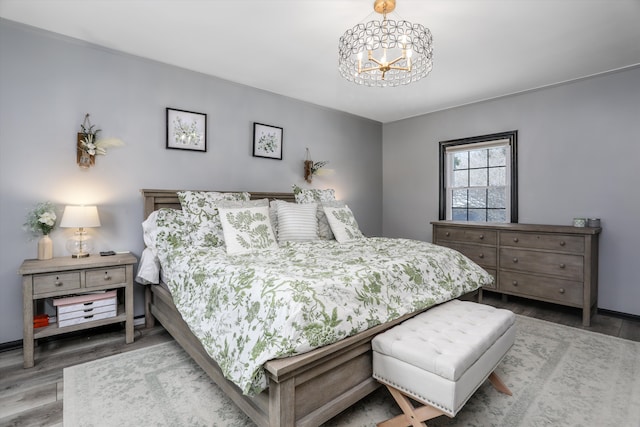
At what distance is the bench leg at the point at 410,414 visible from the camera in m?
1.48

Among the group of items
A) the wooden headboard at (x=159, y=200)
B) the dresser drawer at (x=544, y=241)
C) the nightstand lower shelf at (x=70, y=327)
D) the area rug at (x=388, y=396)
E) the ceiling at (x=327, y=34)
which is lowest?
the area rug at (x=388, y=396)

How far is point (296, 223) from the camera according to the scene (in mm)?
3154

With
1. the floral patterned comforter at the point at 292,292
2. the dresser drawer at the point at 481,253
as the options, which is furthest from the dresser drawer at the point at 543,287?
the floral patterned comforter at the point at 292,292

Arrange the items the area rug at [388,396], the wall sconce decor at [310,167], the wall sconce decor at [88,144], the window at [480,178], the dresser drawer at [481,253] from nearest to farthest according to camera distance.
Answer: the area rug at [388,396] < the wall sconce decor at [88,144] < the dresser drawer at [481,253] < the window at [480,178] < the wall sconce decor at [310,167]

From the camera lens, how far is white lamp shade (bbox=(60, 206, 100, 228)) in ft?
8.06

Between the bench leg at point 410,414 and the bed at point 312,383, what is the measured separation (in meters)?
0.17

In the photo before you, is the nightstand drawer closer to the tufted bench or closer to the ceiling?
the ceiling

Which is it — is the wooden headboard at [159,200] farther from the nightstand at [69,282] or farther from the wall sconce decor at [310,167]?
the wall sconce decor at [310,167]

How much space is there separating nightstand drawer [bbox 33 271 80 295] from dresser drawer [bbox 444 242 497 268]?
12.9 ft

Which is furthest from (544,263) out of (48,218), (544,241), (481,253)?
(48,218)

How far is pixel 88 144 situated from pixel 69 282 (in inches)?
45.1

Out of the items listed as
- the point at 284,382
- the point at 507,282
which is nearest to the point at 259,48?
the point at 284,382

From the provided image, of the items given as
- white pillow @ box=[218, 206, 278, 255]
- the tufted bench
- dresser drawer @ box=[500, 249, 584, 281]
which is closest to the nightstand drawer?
white pillow @ box=[218, 206, 278, 255]

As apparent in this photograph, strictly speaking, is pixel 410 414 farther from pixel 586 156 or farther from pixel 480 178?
pixel 480 178
